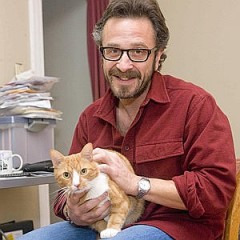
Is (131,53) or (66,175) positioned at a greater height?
(131,53)

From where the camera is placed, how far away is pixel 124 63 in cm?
134

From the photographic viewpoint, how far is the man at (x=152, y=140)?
1.20 meters

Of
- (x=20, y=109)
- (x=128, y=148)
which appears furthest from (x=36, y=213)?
(x=128, y=148)

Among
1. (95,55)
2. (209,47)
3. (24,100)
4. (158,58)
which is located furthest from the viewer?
(95,55)

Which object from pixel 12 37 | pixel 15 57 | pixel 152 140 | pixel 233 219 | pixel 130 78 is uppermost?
pixel 12 37

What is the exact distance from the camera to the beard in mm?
1358

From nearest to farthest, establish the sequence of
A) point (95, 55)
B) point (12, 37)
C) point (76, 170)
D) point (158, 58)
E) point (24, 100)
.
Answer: point (76, 170)
point (158, 58)
point (24, 100)
point (12, 37)
point (95, 55)

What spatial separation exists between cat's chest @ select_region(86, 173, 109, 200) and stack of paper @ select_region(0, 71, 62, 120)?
0.89 meters

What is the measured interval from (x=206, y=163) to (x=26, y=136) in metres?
1.09

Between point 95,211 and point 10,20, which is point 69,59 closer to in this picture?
point 10,20

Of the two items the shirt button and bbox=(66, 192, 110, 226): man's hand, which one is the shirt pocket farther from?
bbox=(66, 192, 110, 226): man's hand

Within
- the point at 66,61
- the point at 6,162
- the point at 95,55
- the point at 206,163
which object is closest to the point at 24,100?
the point at 6,162

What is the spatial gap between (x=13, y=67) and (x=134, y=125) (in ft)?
3.78

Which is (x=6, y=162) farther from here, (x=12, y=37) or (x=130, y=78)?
(x=12, y=37)
